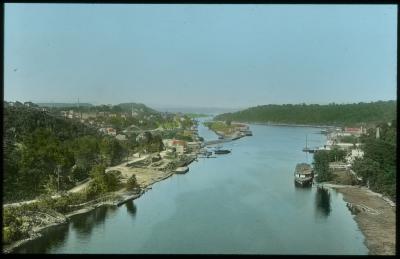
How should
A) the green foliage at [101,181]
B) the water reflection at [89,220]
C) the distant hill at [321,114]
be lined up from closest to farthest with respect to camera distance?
the water reflection at [89,220] < the green foliage at [101,181] < the distant hill at [321,114]

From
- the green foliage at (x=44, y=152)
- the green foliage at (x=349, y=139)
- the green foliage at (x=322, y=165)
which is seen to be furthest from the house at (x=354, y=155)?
the green foliage at (x=44, y=152)

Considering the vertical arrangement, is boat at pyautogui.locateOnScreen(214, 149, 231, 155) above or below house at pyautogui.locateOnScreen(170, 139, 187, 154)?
below

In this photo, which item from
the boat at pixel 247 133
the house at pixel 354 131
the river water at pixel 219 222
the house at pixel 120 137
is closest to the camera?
the river water at pixel 219 222

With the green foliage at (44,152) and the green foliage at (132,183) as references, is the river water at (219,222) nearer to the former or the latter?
the green foliage at (132,183)

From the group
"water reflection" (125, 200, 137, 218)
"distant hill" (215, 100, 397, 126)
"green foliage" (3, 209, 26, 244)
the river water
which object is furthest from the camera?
"distant hill" (215, 100, 397, 126)

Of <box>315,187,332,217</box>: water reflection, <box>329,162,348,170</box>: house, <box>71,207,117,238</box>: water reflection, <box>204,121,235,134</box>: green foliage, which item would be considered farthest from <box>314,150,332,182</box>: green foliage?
<box>204,121,235,134</box>: green foliage

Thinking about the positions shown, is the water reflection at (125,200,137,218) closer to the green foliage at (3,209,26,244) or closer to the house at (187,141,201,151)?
the green foliage at (3,209,26,244)
